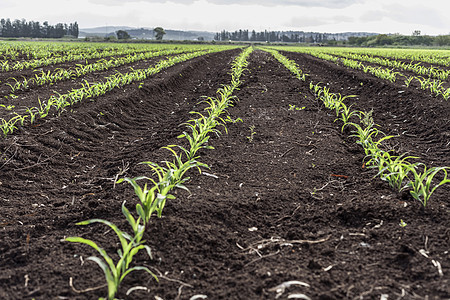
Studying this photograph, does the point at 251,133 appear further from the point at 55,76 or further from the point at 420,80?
the point at 55,76

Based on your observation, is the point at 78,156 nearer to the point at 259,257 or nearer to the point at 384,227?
the point at 259,257

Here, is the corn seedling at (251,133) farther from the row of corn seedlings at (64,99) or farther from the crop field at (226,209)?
the row of corn seedlings at (64,99)

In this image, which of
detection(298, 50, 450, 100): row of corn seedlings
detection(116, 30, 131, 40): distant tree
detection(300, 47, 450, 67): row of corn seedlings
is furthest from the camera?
detection(116, 30, 131, 40): distant tree

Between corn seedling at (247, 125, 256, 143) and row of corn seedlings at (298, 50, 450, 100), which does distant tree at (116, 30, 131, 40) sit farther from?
corn seedling at (247, 125, 256, 143)

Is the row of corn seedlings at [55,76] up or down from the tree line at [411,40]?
down

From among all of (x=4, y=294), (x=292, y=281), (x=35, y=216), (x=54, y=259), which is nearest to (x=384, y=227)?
(x=292, y=281)

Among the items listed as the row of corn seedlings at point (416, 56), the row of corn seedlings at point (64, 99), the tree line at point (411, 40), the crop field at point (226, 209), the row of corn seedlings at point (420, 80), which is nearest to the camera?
the crop field at point (226, 209)

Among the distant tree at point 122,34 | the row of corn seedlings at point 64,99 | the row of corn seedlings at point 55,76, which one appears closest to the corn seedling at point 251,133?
the row of corn seedlings at point 64,99

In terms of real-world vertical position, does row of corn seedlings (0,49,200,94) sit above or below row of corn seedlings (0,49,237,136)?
above

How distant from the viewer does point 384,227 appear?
8.15ft

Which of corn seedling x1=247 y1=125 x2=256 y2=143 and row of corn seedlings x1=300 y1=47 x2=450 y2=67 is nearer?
corn seedling x1=247 y1=125 x2=256 y2=143

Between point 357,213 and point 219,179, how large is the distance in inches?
55.0

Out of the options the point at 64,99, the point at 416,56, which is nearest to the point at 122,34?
the point at 416,56

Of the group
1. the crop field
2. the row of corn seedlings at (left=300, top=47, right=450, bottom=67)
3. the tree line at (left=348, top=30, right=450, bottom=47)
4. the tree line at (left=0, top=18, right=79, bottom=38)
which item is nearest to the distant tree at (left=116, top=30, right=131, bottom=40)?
the tree line at (left=0, top=18, right=79, bottom=38)
